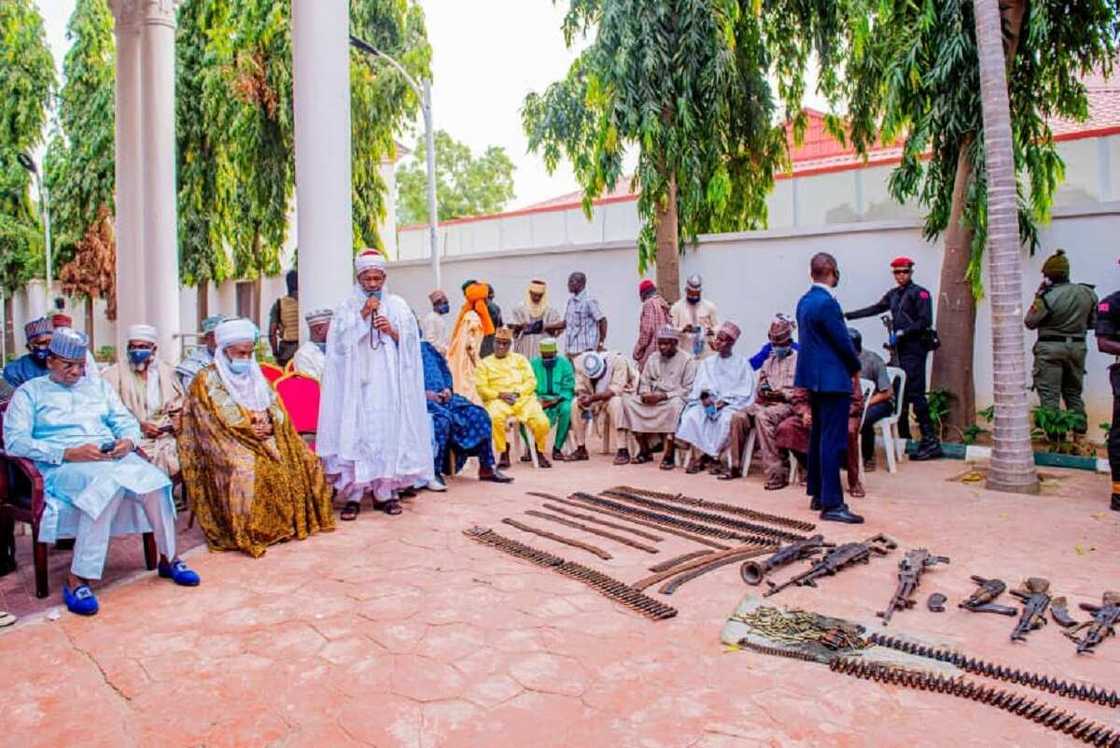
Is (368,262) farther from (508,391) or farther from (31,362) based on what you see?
(508,391)

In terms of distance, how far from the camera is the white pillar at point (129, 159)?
11.1 metres

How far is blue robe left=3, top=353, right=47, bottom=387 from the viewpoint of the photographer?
536 cm

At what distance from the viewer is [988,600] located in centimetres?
407

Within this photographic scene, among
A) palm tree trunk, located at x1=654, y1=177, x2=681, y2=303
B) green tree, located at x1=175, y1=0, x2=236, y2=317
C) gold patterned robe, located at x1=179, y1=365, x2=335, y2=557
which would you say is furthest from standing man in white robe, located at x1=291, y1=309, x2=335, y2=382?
green tree, located at x1=175, y1=0, x2=236, y2=317

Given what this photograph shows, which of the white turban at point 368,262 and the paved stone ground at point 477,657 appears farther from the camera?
the white turban at point 368,262

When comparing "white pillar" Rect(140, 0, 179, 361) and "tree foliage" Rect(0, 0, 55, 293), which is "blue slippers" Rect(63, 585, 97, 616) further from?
"tree foliage" Rect(0, 0, 55, 293)

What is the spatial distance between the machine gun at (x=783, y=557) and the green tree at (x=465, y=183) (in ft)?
151

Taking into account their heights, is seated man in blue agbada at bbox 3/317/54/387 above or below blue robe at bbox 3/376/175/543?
above

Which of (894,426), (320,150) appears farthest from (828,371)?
(320,150)

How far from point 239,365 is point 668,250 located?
6.63 m

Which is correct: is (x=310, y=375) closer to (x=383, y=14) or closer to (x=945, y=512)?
(x=945, y=512)

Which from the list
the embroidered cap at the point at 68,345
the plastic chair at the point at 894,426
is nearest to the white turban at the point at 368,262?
the embroidered cap at the point at 68,345

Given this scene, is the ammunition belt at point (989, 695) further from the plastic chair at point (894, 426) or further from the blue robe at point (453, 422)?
the plastic chair at point (894, 426)

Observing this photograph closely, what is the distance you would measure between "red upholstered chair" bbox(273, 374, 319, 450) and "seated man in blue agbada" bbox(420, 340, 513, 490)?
0.88m
